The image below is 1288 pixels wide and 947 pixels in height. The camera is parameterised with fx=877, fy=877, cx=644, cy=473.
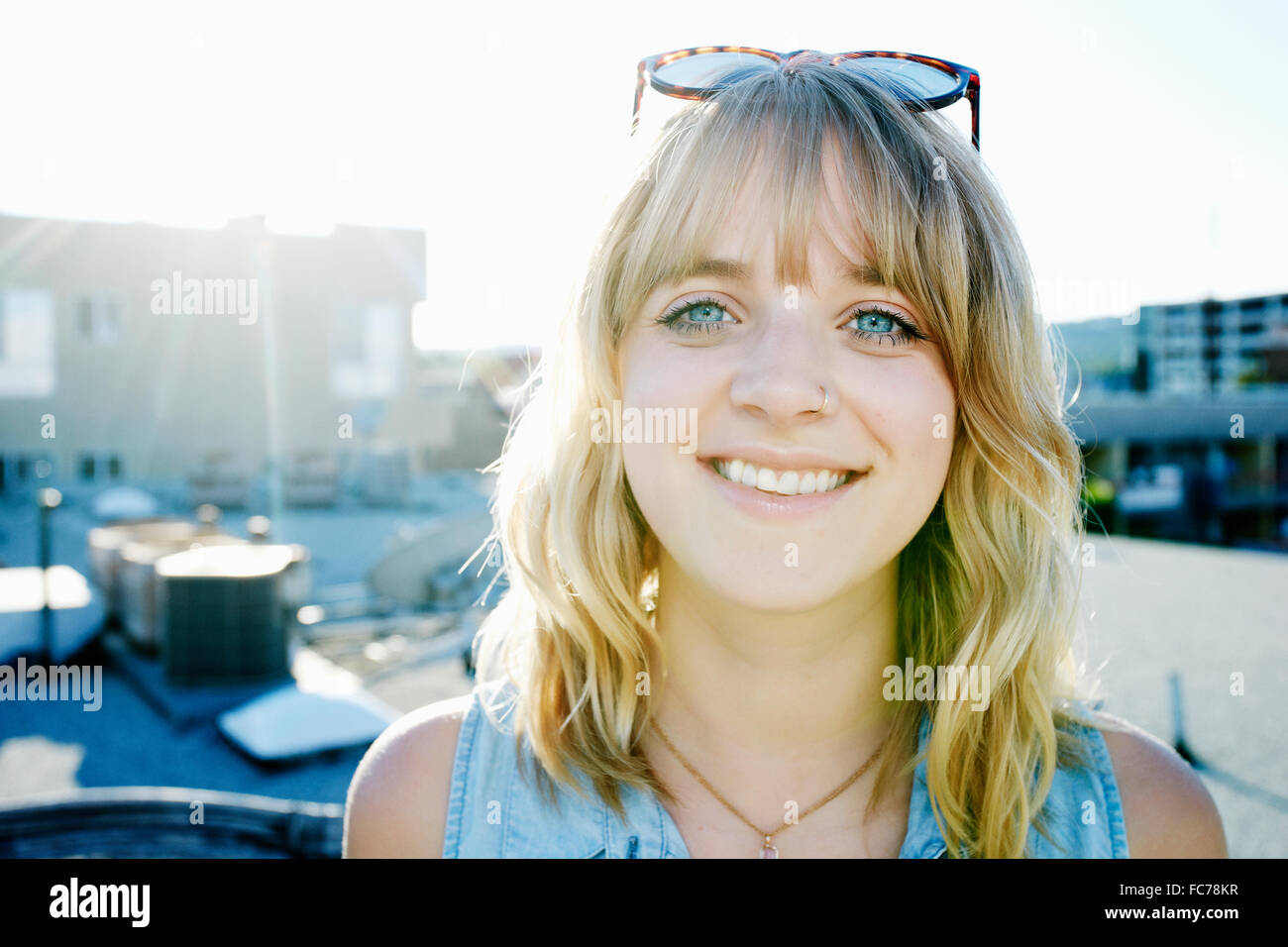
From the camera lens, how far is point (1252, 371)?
1334 inches

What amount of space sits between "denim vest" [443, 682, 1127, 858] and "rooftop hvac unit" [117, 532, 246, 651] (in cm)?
521

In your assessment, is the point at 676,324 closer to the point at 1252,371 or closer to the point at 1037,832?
the point at 1037,832

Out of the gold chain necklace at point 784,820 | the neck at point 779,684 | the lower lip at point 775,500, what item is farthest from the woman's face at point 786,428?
the gold chain necklace at point 784,820

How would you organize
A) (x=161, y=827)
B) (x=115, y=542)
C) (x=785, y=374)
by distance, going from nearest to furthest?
(x=785, y=374), (x=161, y=827), (x=115, y=542)

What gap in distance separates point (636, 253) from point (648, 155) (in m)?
0.17

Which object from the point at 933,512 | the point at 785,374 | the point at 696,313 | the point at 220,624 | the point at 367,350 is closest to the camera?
the point at 785,374

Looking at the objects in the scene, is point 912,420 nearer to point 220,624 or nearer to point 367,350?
point 220,624

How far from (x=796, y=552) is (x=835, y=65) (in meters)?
0.79

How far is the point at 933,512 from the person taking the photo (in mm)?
1679

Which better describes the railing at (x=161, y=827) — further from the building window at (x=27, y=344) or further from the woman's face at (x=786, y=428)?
the building window at (x=27, y=344)

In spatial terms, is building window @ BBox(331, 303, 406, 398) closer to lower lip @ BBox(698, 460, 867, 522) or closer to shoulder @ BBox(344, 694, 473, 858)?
shoulder @ BBox(344, 694, 473, 858)

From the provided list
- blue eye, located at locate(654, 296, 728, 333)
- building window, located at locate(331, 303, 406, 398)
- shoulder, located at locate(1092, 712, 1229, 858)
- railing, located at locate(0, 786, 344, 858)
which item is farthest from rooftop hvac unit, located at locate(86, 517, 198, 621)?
building window, located at locate(331, 303, 406, 398)

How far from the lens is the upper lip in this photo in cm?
127

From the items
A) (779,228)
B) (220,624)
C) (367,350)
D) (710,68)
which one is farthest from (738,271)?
(367,350)
